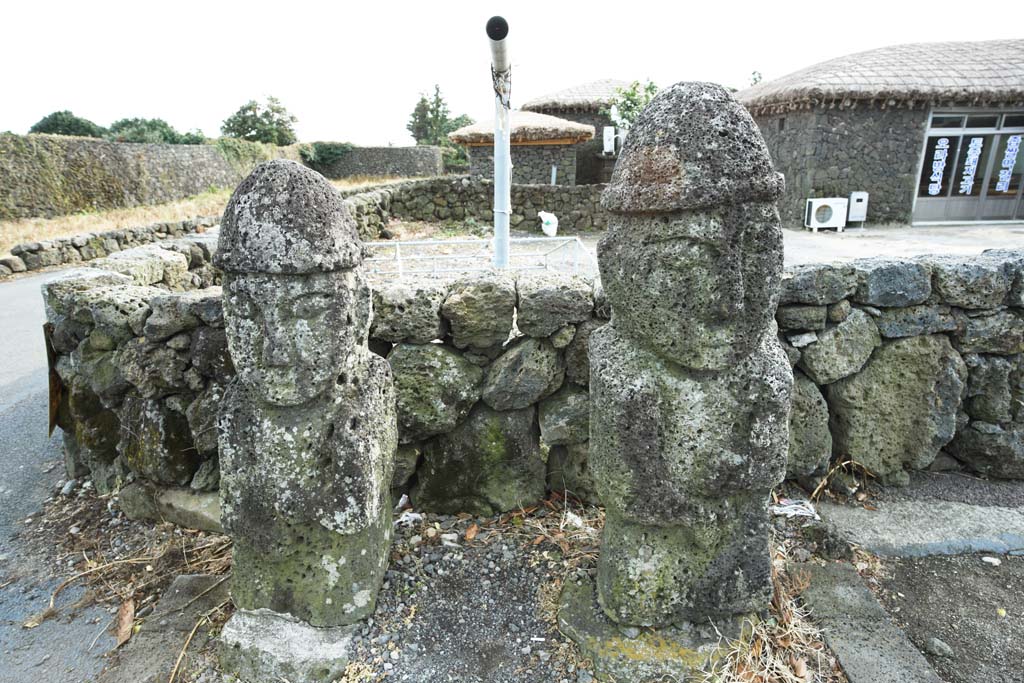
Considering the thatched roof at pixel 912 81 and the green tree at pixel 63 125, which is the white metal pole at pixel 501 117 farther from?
the green tree at pixel 63 125

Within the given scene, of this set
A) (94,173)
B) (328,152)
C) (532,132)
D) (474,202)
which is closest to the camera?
(474,202)

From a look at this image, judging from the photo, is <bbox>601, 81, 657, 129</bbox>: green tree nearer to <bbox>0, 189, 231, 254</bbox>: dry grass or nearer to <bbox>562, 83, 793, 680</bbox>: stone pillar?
<bbox>0, 189, 231, 254</bbox>: dry grass

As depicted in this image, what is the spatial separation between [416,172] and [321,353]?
3089cm

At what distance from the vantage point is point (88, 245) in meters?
11.0

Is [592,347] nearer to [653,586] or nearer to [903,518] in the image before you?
[653,586]

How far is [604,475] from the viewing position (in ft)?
7.11

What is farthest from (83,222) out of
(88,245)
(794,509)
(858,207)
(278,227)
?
(858,207)

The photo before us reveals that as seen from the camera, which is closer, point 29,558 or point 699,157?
point 699,157

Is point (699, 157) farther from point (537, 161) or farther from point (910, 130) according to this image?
point (537, 161)

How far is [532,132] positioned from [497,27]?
11.7 m

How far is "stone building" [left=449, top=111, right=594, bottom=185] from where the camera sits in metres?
15.7

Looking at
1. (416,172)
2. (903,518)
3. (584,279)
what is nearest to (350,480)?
(584,279)

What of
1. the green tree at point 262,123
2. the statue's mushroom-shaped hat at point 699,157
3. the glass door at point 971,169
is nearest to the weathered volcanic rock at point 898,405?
the statue's mushroom-shaped hat at point 699,157

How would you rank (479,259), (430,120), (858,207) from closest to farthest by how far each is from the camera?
(479,259)
(858,207)
(430,120)
